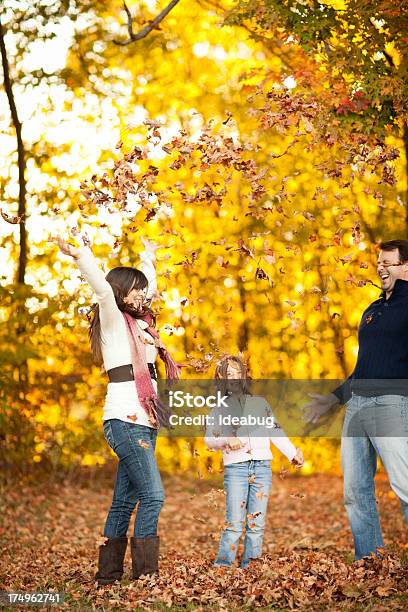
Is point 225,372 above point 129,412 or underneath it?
above

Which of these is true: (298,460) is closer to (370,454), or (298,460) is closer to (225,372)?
(370,454)

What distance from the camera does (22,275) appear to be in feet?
35.3

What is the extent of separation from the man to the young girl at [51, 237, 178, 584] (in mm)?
1125

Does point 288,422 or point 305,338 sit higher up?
point 305,338

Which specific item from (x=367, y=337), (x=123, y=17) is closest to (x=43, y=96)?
(x=123, y=17)

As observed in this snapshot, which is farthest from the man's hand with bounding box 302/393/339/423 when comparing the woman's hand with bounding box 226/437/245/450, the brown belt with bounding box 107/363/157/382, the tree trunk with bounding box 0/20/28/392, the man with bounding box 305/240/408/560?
the tree trunk with bounding box 0/20/28/392

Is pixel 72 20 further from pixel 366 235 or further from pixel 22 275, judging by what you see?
pixel 366 235

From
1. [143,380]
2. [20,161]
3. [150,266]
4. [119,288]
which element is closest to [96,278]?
[119,288]

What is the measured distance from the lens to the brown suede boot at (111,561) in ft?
Answer: 16.1

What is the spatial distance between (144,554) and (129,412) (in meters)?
0.84

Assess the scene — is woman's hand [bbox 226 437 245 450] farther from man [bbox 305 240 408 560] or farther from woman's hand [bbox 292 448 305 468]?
man [bbox 305 240 408 560]

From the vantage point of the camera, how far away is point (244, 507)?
5.50 m

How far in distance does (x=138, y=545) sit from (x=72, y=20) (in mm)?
7968

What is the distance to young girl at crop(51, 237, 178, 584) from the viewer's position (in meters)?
4.69
